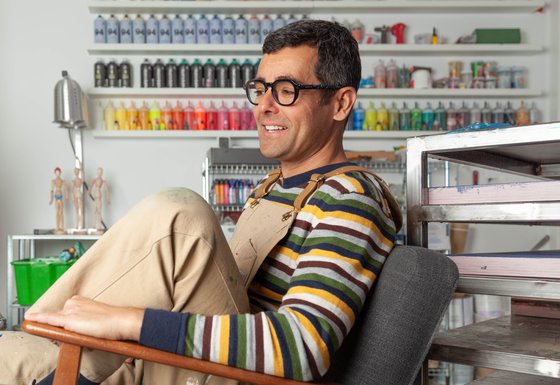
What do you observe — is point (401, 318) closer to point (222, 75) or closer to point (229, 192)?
point (229, 192)

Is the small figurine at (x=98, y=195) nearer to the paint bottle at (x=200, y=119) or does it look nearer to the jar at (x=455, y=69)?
the paint bottle at (x=200, y=119)

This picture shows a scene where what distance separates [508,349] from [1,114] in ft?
14.1

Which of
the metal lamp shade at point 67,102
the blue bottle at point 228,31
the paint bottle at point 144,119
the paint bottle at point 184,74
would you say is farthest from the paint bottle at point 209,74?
the metal lamp shade at point 67,102

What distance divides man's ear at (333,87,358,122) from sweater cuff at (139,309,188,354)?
0.63 metres

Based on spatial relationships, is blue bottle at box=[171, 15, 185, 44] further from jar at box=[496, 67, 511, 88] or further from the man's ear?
the man's ear

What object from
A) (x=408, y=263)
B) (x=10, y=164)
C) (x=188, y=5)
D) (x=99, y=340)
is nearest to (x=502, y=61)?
(x=188, y=5)

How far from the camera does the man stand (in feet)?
3.56

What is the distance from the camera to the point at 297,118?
1.43 m

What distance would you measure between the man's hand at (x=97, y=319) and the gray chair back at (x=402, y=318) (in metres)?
0.42

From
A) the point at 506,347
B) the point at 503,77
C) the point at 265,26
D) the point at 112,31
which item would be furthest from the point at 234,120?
the point at 506,347

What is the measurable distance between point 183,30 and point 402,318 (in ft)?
12.7

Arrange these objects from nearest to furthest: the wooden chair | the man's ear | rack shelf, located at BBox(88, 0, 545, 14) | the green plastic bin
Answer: the wooden chair, the man's ear, the green plastic bin, rack shelf, located at BBox(88, 0, 545, 14)

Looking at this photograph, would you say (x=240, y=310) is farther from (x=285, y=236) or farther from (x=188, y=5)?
(x=188, y=5)

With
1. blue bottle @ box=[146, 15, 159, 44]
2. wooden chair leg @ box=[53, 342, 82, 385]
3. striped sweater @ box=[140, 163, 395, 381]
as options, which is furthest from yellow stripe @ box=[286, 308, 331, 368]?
blue bottle @ box=[146, 15, 159, 44]
